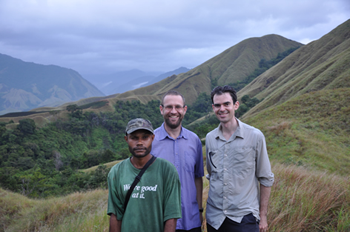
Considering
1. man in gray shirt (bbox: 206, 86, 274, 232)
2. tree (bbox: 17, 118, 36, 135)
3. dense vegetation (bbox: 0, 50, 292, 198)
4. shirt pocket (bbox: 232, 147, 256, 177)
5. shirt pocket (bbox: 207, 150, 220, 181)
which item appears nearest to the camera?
man in gray shirt (bbox: 206, 86, 274, 232)

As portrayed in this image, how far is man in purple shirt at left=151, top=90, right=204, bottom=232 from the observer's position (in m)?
2.87

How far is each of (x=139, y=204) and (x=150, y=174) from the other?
0.31m

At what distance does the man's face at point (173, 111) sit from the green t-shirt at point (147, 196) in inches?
29.1

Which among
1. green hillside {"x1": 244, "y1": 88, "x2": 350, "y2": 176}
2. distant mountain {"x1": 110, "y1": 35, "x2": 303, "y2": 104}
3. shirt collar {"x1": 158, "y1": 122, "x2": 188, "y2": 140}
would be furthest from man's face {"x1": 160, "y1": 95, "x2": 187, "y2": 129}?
distant mountain {"x1": 110, "y1": 35, "x2": 303, "y2": 104}

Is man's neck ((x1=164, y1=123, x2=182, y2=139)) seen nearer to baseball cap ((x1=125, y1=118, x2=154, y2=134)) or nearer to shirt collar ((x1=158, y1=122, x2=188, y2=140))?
shirt collar ((x1=158, y1=122, x2=188, y2=140))

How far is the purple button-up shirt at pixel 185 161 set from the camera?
2.81m

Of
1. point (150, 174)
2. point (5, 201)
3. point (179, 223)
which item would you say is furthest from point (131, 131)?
point (5, 201)

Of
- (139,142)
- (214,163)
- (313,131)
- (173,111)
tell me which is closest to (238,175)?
(214,163)

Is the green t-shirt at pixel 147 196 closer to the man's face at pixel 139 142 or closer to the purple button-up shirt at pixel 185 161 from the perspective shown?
the man's face at pixel 139 142

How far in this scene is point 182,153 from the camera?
2.99 metres

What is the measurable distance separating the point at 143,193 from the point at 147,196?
5 cm

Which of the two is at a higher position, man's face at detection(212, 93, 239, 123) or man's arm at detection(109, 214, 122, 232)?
man's face at detection(212, 93, 239, 123)

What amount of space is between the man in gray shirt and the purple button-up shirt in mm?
202

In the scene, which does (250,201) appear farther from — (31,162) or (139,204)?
(31,162)
